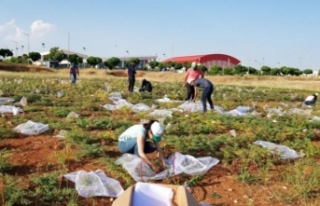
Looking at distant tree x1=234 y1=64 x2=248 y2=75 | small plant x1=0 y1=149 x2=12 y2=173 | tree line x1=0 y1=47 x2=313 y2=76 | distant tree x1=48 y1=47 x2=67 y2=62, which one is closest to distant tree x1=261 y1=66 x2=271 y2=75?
tree line x1=0 y1=47 x2=313 y2=76

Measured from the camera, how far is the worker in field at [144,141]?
208 inches

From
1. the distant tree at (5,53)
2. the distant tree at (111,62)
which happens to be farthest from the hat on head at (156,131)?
the distant tree at (5,53)

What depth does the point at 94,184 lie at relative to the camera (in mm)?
4664

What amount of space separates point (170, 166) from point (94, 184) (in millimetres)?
1170

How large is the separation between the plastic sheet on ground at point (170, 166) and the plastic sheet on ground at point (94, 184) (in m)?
0.33

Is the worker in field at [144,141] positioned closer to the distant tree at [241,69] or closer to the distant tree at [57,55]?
the distant tree at [241,69]

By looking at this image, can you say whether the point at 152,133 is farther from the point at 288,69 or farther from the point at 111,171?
the point at 288,69

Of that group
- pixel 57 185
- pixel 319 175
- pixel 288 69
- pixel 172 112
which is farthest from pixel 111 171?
pixel 288 69

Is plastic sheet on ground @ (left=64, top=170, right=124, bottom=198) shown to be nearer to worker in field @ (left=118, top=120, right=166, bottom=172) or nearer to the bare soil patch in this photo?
worker in field @ (left=118, top=120, right=166, bottom=172)

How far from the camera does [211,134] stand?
8156 millimetres

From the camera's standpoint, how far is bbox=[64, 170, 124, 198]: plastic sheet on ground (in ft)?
14.9

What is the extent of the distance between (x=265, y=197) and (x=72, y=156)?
253cm

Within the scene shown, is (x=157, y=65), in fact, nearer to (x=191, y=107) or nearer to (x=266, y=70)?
(x=266, y=70)

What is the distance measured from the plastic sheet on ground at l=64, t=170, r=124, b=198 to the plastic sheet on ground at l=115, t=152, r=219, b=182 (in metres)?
0.33
